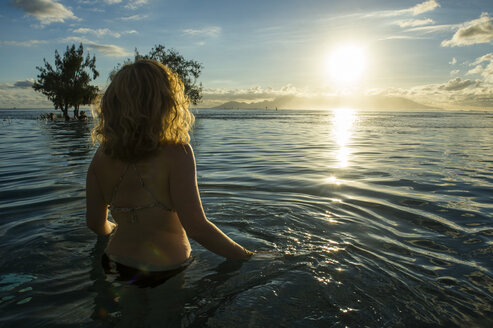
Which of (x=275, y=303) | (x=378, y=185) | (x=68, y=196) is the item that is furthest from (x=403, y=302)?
(x=68, y=196)

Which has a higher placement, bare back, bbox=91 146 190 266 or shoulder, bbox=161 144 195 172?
shoulder, bbox=161 144 195 172

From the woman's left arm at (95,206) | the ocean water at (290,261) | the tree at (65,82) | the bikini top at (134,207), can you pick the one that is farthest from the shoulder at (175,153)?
the tree at (65,82)

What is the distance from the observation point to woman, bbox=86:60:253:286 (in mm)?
2219

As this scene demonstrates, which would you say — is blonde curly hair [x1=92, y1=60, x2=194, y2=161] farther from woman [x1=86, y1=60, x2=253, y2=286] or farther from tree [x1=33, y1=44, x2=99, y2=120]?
tree [x1=33, y1=44, x2=99, y2=120]

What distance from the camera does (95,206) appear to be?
271 cm

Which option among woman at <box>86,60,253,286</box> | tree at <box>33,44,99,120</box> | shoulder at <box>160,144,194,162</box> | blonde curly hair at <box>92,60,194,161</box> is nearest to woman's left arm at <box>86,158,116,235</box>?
woman at <box>86,60,253,286</box>

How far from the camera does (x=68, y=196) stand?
237 inches

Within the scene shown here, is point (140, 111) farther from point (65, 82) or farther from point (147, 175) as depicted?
point (65, 82)

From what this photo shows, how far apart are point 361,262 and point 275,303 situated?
1225mm

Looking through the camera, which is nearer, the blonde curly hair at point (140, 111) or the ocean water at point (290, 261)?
the blonde curly hair at point (140, 111)

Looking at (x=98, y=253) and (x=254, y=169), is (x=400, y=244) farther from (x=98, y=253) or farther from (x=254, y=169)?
(x=254, y=169)

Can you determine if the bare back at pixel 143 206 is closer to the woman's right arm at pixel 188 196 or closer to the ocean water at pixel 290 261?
the woman's right arm at pixel 188 196

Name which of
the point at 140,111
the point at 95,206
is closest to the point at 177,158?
the point at 140,111

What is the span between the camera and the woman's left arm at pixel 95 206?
8.31 feet
